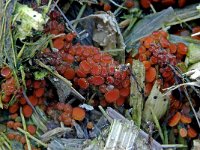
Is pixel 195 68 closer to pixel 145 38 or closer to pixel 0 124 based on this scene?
pixel 145 38

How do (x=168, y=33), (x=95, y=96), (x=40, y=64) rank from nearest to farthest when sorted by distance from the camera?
(x=40, y=64) → (x=95, y=96) → (x=168, y=33)

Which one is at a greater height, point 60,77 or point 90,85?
point 60,77

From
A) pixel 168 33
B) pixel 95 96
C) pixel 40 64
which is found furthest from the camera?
pixel 168 33

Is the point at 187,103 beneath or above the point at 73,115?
beneath

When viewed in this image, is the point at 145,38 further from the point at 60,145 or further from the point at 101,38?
the point at 60,145

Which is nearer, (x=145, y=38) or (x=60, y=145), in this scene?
(x=60, y=145)

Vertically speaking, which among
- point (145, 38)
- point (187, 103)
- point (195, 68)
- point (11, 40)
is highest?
point (11, 40)

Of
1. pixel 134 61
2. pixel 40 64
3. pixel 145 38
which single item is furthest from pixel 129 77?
pixel 40 64
